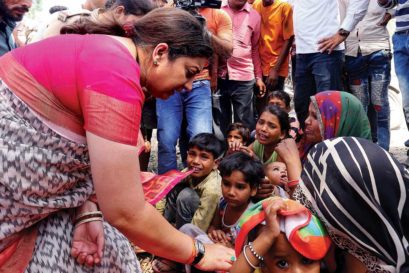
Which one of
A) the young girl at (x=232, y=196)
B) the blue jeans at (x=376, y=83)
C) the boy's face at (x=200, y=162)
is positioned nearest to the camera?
the young girl at (x=232, y=196)

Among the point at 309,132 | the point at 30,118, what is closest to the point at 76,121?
the point at 30,118

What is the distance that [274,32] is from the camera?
17.4ft

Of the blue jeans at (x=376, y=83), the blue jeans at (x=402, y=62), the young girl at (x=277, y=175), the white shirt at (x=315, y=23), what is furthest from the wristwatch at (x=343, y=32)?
the young girl at (x=277, y=175)

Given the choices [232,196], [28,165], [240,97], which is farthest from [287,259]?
[240,97]

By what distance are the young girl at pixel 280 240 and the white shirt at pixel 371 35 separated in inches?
124

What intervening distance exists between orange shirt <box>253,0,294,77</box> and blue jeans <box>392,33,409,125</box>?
1390mm

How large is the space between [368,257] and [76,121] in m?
1.04

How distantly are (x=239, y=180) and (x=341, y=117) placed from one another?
732 mm

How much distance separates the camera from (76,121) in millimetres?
1517

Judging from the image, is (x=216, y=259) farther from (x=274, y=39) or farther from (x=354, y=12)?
(x=274, y=39)

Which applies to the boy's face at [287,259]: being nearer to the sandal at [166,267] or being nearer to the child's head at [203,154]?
the sandal at [166,267]

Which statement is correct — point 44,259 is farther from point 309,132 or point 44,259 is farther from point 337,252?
point 309,132

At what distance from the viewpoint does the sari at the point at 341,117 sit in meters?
2.94

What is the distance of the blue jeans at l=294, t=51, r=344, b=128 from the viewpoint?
4.29m
